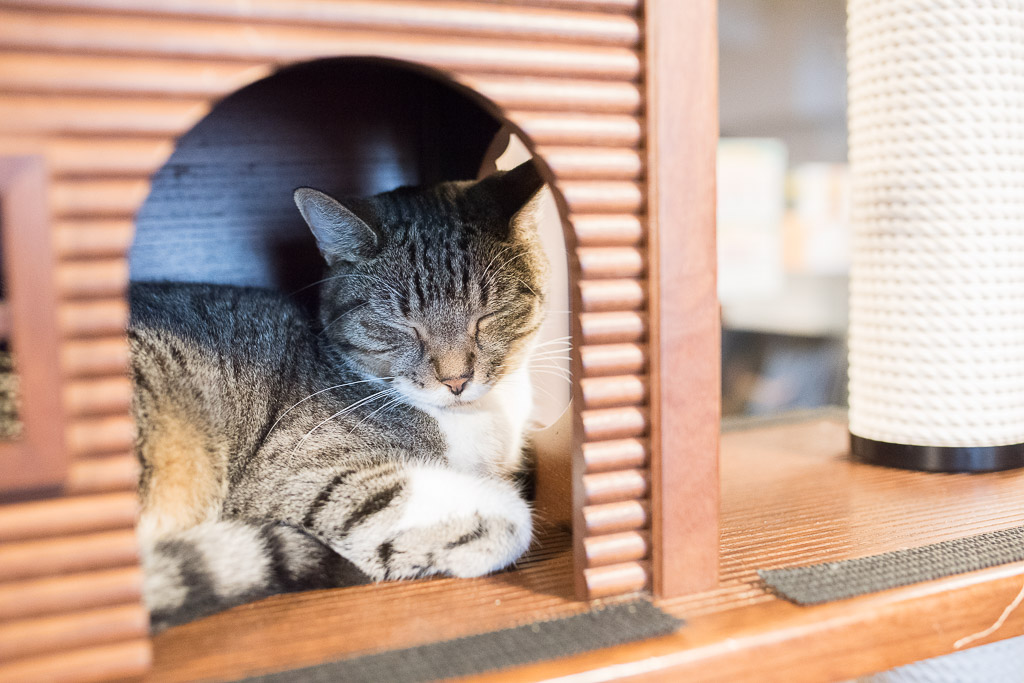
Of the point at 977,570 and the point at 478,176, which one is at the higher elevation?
the point at 478,176

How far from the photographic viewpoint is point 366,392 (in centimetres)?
97

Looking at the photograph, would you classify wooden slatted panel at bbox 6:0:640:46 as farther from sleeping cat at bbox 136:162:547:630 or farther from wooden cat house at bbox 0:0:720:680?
sleeping cat at bbox 136:162:547:630

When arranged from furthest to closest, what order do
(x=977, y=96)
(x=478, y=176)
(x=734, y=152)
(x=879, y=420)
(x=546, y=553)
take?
(x=734, y=152) → (x=478, y=176) → (x=879, y=420) → (x=977, y=96) → (x=546, y=553)

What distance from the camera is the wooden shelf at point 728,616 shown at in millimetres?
569

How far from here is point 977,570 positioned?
2.24 ft

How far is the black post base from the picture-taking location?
0.99 meters

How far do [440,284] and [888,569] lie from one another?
0.60 m

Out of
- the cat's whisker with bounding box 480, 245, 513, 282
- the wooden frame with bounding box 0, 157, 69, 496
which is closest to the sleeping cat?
the cat's whisker with bounding box 480, 245, 513, 282

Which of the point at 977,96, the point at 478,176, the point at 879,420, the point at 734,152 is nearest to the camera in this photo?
the point at 977,96

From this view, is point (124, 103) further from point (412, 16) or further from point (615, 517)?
point (615, 517)

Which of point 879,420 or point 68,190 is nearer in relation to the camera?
point 68,190

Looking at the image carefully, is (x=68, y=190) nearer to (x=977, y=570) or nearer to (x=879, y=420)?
(x=977, y=570)

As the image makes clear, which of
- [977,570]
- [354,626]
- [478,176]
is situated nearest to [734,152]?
[478,176]

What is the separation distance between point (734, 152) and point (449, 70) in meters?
2.71
